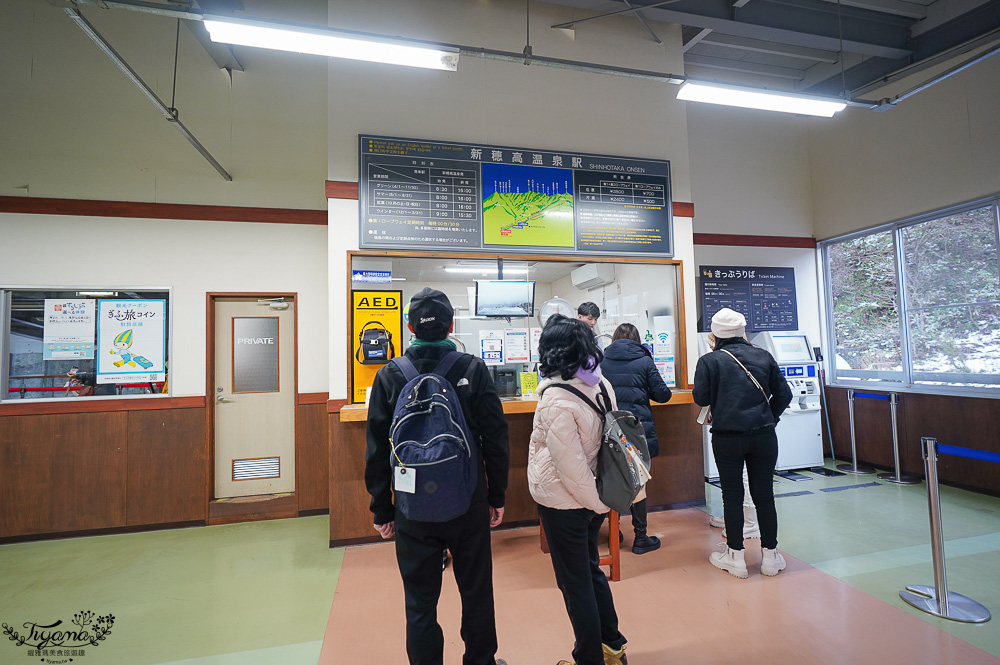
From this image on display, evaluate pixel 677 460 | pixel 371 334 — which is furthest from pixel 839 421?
pixel 371 334

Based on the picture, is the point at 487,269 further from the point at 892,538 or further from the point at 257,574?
the point at 892,538

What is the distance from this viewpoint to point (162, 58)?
159 inches

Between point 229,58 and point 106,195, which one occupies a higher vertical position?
point 229,58

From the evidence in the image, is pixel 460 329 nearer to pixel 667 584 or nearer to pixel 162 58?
pixel 667 584

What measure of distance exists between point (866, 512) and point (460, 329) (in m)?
3.71

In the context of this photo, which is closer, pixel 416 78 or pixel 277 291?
pixel 416 78

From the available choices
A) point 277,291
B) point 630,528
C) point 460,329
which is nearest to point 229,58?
point 277,291

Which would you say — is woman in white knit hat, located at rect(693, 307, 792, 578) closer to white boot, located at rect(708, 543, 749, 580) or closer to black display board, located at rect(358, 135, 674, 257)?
white boot, located at rect(708, 543, 749, 580)

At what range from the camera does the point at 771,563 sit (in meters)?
2.75

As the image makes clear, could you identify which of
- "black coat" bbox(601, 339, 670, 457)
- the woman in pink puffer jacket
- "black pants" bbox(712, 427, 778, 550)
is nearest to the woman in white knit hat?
"black pants" bbox(712, 427, 778, 550)

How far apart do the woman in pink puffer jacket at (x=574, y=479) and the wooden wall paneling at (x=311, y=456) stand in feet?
9.46

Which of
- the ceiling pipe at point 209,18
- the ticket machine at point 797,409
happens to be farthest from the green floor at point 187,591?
the ticket machine at point 797,409

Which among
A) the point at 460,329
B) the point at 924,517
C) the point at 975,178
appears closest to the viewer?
the point at 924,517

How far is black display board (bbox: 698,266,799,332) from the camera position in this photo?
5398mm
